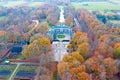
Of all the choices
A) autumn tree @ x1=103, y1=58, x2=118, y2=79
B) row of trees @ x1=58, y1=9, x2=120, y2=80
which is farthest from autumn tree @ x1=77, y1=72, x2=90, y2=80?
autumn tree @ x1=103, y1=58, x2=118, y2=79

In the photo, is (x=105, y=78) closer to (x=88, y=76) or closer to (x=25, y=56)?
(x=88, y=76)

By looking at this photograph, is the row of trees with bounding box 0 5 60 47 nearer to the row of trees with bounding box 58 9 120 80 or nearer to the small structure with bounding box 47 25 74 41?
the small structure with bounding box 47 25 74 41

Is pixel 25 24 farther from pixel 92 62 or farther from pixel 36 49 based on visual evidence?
pixel 92 62

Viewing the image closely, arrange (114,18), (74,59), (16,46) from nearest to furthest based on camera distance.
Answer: (74,59)
(16,46)
(114,18)

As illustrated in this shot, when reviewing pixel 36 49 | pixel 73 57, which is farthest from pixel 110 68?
pixel 36 49

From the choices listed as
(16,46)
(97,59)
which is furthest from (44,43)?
(97,59)

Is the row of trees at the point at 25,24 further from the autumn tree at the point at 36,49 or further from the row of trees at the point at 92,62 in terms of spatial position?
the row of trees at the point at 92,62

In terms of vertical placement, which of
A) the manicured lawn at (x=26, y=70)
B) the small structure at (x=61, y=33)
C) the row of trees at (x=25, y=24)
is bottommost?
the manicured lawn at (x=26, y=70)

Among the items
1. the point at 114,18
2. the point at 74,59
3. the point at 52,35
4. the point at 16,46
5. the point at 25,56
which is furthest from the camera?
the point at 114,18

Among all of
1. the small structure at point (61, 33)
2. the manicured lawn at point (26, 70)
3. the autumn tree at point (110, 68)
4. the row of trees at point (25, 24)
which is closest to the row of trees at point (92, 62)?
the autumn tree at point (110, 68)
